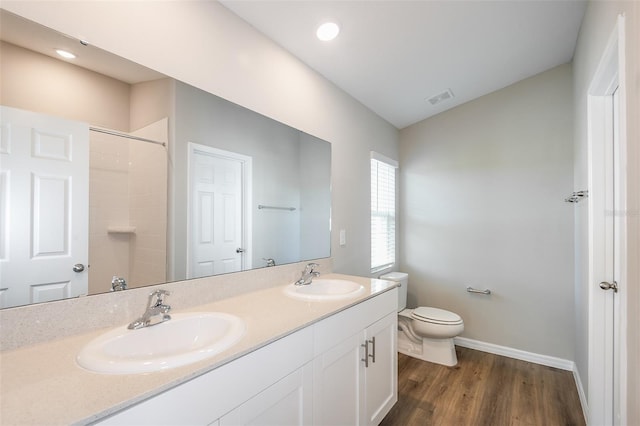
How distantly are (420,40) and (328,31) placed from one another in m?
0.65

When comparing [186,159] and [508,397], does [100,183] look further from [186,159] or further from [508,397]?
[508,397]

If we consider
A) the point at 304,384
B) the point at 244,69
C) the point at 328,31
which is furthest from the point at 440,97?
the point at 304,384

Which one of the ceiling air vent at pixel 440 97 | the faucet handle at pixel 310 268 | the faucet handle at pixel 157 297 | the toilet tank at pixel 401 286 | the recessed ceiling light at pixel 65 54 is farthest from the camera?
the toilet tank at pixel 401 286

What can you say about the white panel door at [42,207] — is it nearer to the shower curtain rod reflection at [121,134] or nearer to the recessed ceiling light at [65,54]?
the shower curtain rod reflection at [121,134]

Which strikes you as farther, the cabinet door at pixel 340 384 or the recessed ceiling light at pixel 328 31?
the recessed ceiling light at pixel 328 31

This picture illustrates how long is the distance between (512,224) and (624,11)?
203cm

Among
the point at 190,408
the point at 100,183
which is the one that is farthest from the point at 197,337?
the point at 100,183

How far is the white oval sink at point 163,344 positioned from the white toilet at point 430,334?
2.02m

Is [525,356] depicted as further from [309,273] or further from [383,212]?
[309,273]

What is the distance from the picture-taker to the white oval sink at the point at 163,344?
0.76m

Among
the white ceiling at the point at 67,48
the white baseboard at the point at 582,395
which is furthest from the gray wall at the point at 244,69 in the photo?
the white baseboard at the point at 582,395

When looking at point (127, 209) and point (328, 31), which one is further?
point (328, 31)

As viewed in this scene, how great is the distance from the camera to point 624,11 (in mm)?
1081

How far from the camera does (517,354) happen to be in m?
2.74
